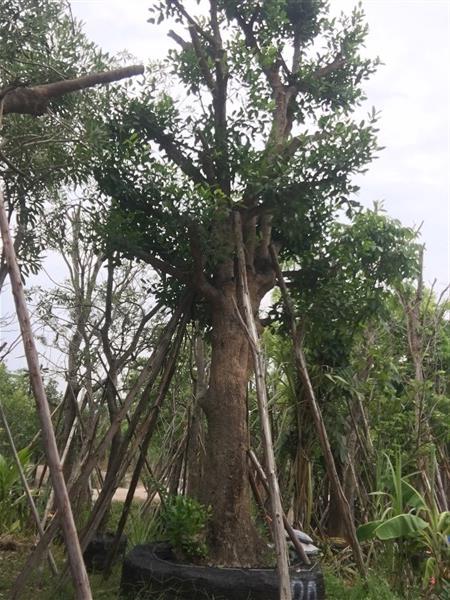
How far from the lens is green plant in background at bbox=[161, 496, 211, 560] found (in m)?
3.92

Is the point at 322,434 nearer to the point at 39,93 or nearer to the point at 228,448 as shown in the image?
the point at 228,448

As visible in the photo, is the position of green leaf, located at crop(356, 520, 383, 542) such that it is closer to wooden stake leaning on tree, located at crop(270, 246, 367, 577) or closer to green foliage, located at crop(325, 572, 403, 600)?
wooden stake leaning on tree, located at crop(270, 246, 367, 577)

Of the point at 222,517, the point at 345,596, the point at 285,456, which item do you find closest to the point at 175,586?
the point at 222,517

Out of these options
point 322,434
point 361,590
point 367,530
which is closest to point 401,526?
point 367,530

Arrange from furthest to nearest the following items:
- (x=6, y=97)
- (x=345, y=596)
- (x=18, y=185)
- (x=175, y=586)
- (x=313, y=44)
A: (x=313, y=44) → (x=18, y=185) → (x=345, y=596) → (x=175, y=586) → (x=6, y=97)

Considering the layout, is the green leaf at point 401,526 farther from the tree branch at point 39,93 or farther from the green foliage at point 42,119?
the tree branch at point 39,93

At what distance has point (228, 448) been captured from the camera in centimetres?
425

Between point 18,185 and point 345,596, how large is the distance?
334 cm

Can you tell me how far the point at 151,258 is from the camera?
470 cm

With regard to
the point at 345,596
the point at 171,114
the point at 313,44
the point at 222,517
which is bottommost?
the point at 345,596

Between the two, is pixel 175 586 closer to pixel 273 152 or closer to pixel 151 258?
pixel 151 258

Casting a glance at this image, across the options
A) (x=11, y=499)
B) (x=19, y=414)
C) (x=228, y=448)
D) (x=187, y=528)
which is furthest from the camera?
(x=19, y=414)

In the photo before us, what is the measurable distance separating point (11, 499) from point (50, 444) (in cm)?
448

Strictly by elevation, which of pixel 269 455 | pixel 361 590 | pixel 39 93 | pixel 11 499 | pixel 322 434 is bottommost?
pixel 361 590
